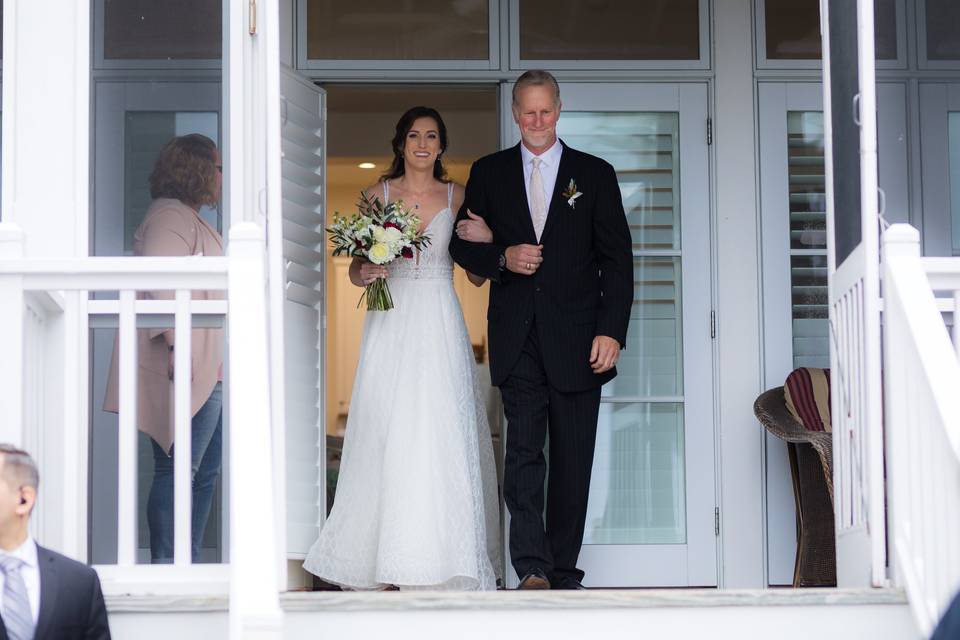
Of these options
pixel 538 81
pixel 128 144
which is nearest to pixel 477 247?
pixel 538 81

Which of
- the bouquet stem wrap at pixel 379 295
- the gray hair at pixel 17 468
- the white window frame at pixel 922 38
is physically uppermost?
the white window frame at pixel 922 38

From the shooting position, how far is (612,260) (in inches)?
174

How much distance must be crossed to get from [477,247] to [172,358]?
1.25 meters

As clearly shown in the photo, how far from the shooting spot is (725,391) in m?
5.11

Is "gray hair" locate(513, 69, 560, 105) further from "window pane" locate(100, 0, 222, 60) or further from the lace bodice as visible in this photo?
"window pane" locate(100, 0, 222, 60)

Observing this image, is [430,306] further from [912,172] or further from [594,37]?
[912,172]

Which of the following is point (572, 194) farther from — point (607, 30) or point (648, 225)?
point (607, 30)

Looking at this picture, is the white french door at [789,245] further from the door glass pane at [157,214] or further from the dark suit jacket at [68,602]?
the dark suit jacket at [68,602]

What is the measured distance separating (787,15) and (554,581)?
7.93 ft

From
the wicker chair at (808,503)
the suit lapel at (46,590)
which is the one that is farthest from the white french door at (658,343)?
the suit lapel at (46,590)

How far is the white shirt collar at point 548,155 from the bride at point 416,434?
1.12 ft

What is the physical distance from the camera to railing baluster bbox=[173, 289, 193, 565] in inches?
127

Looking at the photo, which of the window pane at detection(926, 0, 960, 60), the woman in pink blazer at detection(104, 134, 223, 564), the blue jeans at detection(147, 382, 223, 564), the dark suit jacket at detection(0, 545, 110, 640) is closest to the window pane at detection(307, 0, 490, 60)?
the woman in pink blazer at detection(104, 134, 223, 564)

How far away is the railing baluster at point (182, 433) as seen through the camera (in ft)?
10.6
